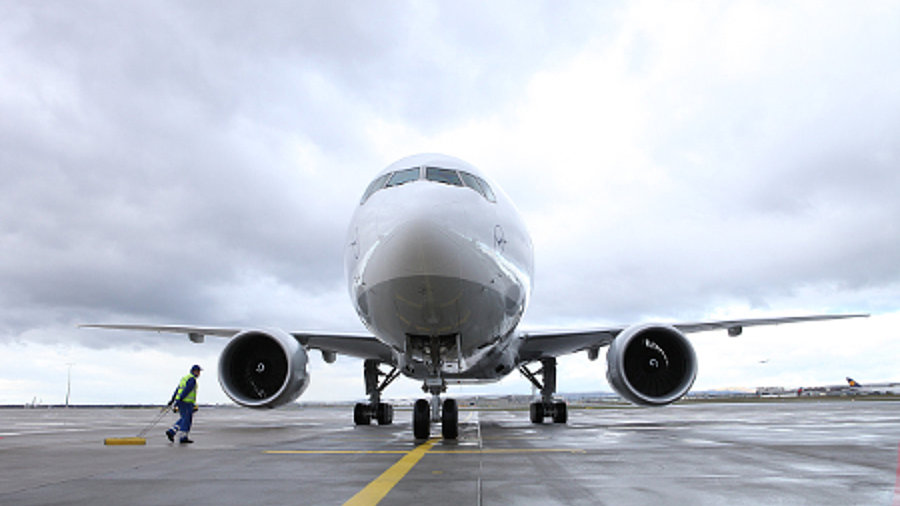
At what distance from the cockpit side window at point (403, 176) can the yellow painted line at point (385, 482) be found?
3342 millimetres

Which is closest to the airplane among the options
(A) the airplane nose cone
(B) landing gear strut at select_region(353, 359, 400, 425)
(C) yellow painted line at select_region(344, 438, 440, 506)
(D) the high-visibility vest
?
(A) the airplane nose cone

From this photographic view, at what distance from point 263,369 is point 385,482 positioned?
26.1ft

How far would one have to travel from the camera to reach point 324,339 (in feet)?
45.1

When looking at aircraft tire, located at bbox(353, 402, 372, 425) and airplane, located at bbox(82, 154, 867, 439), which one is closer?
airplane, located at bbox(82, 154, 867, 439)

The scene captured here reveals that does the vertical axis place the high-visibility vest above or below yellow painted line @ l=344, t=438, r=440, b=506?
above

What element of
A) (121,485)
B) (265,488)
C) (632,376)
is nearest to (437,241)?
(265,488)

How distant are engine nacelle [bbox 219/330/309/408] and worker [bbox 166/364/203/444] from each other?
1.36 meters

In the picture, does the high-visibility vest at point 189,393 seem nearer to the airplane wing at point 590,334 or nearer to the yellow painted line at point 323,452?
the yellow painted line at point 323,452

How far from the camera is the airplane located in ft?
23.0

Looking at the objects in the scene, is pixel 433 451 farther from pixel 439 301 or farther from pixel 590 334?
pixel 590 334

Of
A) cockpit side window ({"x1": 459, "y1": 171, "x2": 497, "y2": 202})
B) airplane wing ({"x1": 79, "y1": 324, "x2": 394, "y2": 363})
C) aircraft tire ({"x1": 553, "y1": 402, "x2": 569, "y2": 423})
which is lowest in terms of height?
aircraft tire ({"x1": 553, "y1": 402, "x2": 569, "y2": 423})

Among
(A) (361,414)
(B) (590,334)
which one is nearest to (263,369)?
(A) (361,414)

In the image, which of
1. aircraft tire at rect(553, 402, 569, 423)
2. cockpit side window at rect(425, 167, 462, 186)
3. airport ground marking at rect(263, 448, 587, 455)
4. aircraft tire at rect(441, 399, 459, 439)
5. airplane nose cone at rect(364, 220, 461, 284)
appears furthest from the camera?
aircraft tire at rect(553, 402, 569, 423)

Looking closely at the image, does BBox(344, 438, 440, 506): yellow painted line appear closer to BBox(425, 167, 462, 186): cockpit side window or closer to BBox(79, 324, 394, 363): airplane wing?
BBox(425, 167, 462, 186): cockpit side window
